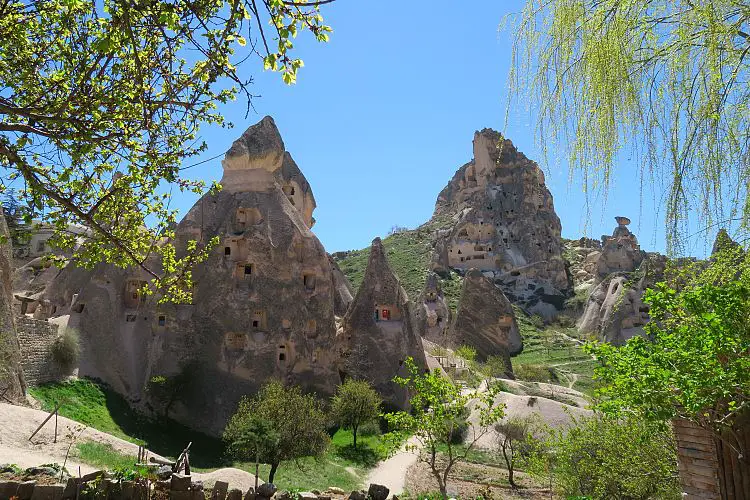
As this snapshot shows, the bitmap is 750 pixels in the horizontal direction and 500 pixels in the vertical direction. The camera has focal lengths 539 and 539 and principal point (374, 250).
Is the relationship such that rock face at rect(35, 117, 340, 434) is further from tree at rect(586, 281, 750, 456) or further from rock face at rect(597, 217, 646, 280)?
rock face at rect(597, 217, 646, 280)

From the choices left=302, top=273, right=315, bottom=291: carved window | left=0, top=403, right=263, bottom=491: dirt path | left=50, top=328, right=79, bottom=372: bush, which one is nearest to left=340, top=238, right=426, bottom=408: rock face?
left=302, top=273, right=315, bottom=291: carved window

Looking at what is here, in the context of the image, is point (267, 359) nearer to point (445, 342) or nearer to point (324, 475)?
point (324, 475)

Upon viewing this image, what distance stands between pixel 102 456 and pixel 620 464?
15462 millimetres

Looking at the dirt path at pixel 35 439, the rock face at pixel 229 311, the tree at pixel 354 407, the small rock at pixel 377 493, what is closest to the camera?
the small rock at pixel 377 493

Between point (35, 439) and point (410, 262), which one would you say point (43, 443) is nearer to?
point (35, 439)

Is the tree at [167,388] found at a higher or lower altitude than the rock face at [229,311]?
lower

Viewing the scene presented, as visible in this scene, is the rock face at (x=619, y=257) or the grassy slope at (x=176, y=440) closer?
the grassy slope at (x=176, y=440)

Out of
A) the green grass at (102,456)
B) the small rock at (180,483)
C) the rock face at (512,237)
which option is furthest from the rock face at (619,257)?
the small rock at (180,483)

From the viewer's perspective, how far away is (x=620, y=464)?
47.6 ft

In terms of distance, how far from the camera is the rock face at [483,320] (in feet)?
178

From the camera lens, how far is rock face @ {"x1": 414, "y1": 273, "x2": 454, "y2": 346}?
193ft

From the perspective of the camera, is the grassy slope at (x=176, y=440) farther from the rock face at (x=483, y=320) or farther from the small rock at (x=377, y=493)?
the rock face at (x=483, y=320)

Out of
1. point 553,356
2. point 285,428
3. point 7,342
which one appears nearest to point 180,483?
point 285,428

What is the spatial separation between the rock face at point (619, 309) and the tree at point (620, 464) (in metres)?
35.6
